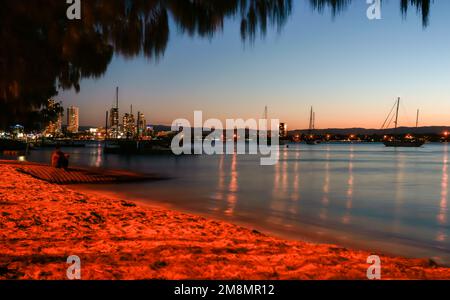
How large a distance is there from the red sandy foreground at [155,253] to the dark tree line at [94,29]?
2.53m

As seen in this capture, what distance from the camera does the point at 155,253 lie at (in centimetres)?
644

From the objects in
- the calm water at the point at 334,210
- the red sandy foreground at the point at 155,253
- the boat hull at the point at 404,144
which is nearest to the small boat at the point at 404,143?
the boat hull at the point at 404,144

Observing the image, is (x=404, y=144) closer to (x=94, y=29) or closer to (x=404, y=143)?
(x=404, y=143)

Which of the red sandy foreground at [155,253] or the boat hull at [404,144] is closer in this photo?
the red sandy foreground at [155,253]

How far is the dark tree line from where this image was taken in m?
4.10

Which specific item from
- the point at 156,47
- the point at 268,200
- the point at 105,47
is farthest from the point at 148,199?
the point at 156,47

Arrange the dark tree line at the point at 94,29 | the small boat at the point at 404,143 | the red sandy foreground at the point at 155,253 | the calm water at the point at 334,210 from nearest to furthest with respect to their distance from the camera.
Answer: the dark tree line at the point at 94,29, the red sandy foreground at the point at 155,253, the calm water at the point at 334,210, the small boat at the point at 404,143

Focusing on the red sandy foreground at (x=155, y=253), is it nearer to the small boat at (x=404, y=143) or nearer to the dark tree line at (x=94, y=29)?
the dark tree line at (x=94, y=29)

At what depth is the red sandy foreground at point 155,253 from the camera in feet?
17.7

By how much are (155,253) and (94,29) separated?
10.7 feet

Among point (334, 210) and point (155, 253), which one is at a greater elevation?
point (155, 253)

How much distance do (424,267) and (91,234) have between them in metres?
5.50

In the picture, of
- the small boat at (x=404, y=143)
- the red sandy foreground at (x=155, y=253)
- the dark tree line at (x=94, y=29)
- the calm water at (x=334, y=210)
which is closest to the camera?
the dark tree line at (x=94, y=29)

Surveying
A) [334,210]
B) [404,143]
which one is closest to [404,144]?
[404,143]
